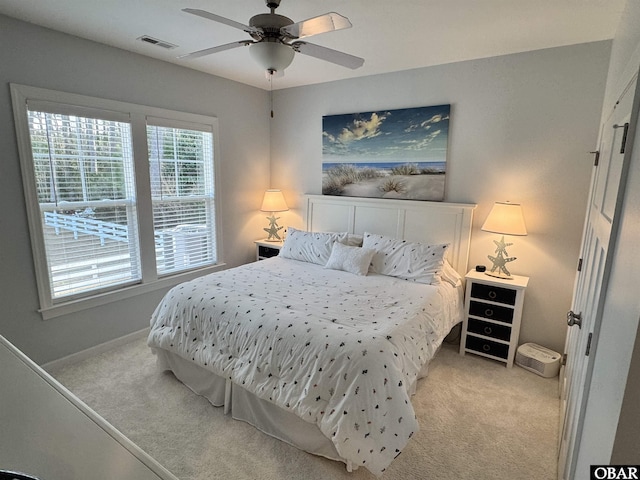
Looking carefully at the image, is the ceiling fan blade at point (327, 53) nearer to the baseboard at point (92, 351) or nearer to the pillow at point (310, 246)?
the pillow at point (310, 246)

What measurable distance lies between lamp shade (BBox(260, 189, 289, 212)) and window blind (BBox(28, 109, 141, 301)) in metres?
1.56

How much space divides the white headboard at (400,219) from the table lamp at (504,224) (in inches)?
A: 11.2

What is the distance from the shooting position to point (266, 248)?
→ 4.43 metres

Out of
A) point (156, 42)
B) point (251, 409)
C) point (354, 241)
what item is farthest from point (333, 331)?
point (156, 42)

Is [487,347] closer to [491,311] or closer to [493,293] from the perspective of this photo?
[491,311]

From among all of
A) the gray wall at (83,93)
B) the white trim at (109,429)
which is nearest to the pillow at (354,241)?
the gray wall at (83,93)

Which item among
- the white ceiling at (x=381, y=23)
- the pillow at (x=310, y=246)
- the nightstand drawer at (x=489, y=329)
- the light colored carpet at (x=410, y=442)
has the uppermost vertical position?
the white ceiling at (x=381, y=23)

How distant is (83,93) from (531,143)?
12.6 feet

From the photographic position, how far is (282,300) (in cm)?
249

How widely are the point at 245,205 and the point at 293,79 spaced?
5.36ft

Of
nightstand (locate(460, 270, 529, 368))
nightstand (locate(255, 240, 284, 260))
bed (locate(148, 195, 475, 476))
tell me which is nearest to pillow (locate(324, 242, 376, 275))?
bed (locate(148, 195, 475, 476))

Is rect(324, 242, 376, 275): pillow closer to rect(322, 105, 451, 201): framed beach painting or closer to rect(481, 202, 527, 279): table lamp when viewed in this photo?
rect(322, 105, 451, 201): framed beach painting

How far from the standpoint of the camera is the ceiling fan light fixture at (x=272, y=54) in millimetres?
1818

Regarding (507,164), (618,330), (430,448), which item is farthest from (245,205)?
(618,330)
